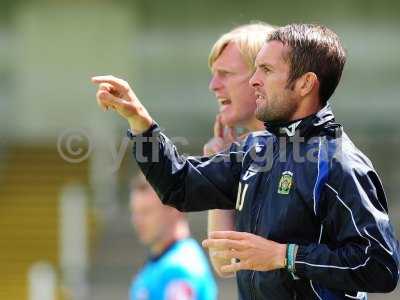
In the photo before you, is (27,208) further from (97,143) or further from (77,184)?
(97,143)

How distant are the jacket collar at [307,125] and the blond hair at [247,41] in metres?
0.72

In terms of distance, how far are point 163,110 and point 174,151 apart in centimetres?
1235

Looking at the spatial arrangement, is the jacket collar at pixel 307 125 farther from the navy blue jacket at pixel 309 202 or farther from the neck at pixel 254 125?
the neck at pixel 254 125

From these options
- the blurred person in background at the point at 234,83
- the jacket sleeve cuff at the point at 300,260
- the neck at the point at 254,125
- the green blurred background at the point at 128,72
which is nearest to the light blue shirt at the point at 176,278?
the blurred person in background at the point at 234,83

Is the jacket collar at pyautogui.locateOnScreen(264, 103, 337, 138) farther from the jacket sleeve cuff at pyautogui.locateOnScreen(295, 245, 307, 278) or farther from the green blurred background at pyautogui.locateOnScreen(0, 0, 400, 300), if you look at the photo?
the green blurred background at pyautogui.locateOnScreen(0, 0, 400, 300)

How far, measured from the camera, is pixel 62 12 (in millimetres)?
16125

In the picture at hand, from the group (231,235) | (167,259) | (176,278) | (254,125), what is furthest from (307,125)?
(167,259)

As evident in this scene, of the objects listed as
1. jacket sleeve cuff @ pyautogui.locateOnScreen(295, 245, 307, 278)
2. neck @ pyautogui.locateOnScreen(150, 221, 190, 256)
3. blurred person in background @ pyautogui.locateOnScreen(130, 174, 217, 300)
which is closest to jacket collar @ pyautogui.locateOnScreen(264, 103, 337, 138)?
jacket sleeve cuff @ pyautogui.locateOnScreen(295, 245, 307, 278)

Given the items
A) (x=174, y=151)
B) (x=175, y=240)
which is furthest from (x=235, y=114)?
(x=175, y=240)

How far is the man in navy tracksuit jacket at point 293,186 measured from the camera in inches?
112

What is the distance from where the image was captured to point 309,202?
9.64 feet

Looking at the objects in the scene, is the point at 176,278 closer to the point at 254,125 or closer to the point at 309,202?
the point at 254,125

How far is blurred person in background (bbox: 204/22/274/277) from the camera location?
3791 mm

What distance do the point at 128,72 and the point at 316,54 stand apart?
12.8 m
